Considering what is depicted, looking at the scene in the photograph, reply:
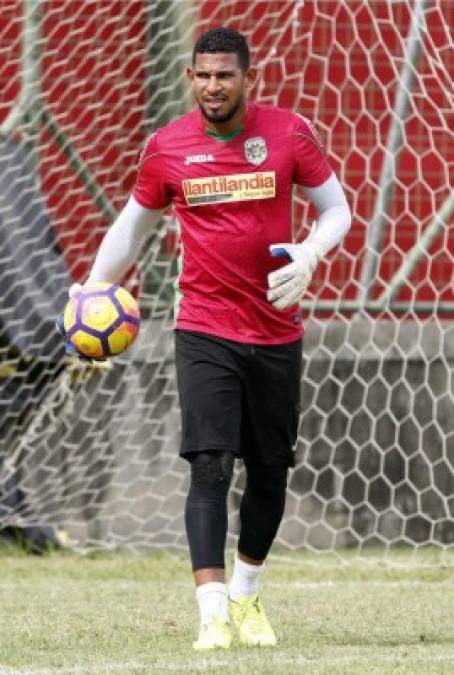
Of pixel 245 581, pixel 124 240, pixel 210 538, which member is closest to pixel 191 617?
pixel 245 581

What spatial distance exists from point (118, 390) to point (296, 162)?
13.8 feet

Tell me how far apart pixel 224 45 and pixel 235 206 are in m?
0.50

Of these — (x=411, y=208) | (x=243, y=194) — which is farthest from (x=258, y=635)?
(x=411, y=208)

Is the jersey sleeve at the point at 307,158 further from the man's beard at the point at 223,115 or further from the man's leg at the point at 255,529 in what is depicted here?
the man's leg at the point at 255,529

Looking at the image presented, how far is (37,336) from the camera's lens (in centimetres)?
995

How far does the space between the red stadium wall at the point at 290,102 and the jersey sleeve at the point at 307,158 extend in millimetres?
3882

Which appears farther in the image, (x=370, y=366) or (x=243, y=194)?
(x=370, y=366)

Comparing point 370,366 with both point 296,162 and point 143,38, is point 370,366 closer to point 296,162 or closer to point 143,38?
point 143,38

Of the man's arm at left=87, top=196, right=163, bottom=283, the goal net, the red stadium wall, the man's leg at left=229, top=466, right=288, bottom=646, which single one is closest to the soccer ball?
the man's arm at left=87, top=196, right=163, bottom=283

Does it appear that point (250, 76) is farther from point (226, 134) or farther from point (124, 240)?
point (124, 240)

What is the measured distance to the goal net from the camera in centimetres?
985

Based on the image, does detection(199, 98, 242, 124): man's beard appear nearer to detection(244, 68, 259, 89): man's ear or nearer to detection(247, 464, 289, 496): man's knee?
detection(244, 68, 259, 89): man's ear

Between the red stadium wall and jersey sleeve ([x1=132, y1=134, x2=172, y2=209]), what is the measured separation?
3989mm

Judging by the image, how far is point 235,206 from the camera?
19.5 ft
